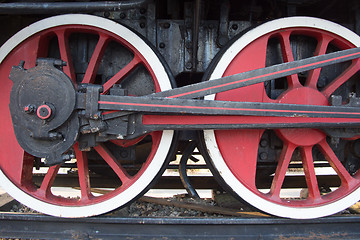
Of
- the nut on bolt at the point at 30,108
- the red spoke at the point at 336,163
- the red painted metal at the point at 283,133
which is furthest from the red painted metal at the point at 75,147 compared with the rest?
the red spoke at the point at 336,163

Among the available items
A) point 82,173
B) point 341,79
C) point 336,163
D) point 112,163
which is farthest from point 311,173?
point 82,173

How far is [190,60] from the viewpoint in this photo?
1.75 m

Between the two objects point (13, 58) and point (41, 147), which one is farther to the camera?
point (13, 58)

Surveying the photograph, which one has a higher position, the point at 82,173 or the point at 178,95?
the point at 178,95

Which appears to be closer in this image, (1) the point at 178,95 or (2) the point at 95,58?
(1) the point at 178,95

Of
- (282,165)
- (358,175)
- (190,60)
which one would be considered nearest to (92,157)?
(190,60)

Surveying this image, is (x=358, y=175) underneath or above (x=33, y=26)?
underneath

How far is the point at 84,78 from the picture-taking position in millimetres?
1672

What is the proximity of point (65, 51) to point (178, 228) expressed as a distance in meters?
1.25

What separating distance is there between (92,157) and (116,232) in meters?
0.53

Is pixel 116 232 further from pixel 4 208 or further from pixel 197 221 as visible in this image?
pixel 4 208

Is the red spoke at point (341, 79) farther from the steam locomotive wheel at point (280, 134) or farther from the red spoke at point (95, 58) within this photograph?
the red spoke at point (95, 58)

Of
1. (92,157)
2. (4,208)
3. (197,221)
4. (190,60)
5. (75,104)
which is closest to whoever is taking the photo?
(75,104)

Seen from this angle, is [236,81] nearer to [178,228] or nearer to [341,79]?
[341,79]
